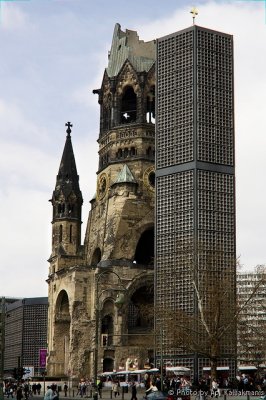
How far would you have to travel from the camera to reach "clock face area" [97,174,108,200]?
110137 mm

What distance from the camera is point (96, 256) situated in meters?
110

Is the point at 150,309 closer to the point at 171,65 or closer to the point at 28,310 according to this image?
the point at 171,65

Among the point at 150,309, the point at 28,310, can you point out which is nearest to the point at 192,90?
the point at 150,309

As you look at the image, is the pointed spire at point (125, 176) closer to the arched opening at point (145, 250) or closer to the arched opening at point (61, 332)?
the arched opening at point (145, 250)

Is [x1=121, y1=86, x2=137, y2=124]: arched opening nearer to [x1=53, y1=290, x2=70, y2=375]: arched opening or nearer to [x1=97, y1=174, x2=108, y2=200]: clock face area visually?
[x1=97, y1=174, x2=108, y2=200]: clock face area

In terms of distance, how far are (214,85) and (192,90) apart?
2.52 meters

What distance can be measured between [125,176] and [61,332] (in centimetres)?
1886

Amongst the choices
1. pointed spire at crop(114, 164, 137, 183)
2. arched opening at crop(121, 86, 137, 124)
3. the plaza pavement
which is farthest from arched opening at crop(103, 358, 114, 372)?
arched opening at crop(121, 86, 137, 124)

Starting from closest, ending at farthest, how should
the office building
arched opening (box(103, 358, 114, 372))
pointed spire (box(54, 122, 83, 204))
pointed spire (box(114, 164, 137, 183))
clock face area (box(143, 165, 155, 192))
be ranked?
the office building
arched opening (box(103, 358, 114, 372))
pointed spire (box(114, 164, 137, 183))
clock face area (box(143, 165, 155, 192))
pointed spire (box(54, 122, 83, 204))

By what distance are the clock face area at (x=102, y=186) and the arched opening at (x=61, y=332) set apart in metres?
12.9

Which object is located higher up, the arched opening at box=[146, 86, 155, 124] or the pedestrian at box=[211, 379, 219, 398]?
the arched opening at box=[146, 86, 155, 124]

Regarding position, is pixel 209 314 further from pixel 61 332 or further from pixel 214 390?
pixel 61 332

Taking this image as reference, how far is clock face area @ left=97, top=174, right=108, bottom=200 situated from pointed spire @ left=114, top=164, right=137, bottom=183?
12.1 ft

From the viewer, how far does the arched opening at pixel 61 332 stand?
Answer: 104 m
